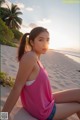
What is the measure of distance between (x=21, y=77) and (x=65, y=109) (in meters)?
0.69

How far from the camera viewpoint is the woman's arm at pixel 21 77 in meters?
2.56

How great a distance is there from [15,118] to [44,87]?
0.47 m

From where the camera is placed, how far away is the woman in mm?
2576

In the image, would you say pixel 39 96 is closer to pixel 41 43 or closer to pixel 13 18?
pixel 41 43

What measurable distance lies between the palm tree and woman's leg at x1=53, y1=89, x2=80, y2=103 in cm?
3770

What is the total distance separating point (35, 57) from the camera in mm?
2604

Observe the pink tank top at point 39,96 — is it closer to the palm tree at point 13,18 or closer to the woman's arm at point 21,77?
the woman's arm at point 21,77

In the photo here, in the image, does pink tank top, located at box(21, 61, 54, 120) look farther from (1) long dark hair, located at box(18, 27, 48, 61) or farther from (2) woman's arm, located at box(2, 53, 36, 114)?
(1) long dark hair, located at box(18, 27, 48, 61)

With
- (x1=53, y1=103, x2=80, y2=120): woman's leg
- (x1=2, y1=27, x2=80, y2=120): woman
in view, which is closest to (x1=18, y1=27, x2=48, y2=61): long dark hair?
(x1=2, y1=27, x2=80, y2=120): woman

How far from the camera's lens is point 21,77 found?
8.48 feet

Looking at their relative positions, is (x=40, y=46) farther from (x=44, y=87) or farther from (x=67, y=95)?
(x=67, y=95)

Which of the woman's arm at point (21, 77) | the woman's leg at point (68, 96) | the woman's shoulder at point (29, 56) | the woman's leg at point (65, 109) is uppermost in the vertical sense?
the woman's shoulder at point (29, 56)

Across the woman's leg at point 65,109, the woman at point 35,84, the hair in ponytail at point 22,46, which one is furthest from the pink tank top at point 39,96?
the hair in ponytail at point 22,46

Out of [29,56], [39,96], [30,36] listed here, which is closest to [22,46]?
[30,36]
